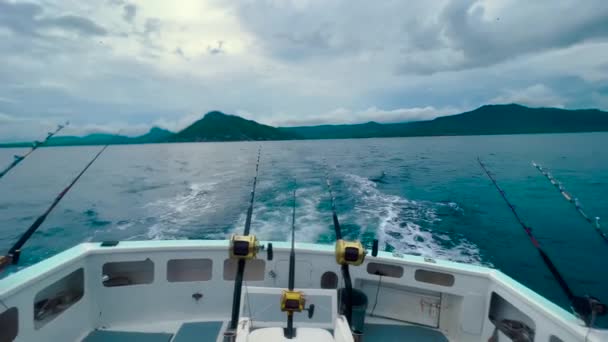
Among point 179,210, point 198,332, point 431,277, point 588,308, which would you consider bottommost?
point 179,210

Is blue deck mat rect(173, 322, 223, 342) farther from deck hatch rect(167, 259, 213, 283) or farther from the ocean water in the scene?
the ocean water

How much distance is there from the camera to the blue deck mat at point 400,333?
3.24 metres

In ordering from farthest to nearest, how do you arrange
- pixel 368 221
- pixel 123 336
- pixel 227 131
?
pixel 227 131, pixel 368 221, pixel 123 336

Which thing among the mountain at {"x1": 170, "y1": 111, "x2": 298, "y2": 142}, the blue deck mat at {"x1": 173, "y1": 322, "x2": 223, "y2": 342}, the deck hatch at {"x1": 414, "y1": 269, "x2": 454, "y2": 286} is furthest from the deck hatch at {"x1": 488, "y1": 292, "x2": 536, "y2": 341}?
the mountain at {"x1": 170, "y1": 111, "x2": 298, "y2": 142}

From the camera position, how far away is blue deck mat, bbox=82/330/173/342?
3.07 m

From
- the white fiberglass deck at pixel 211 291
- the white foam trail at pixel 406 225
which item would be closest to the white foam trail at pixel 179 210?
the white fiberglass deck at pixel 211 291

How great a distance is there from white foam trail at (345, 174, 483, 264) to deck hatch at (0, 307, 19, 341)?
6.43 meters

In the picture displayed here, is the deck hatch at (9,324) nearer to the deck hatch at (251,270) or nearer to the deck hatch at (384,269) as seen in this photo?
the deck hatch at (251,270)

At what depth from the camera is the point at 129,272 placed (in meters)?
3.43

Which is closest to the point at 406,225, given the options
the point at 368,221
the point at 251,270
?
the point at 368,221

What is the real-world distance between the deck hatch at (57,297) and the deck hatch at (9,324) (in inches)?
7.6

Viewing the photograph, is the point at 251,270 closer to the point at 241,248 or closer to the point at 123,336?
the point at 241,248

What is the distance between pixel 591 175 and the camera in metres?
15.1

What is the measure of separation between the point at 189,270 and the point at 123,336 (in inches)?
34.5
